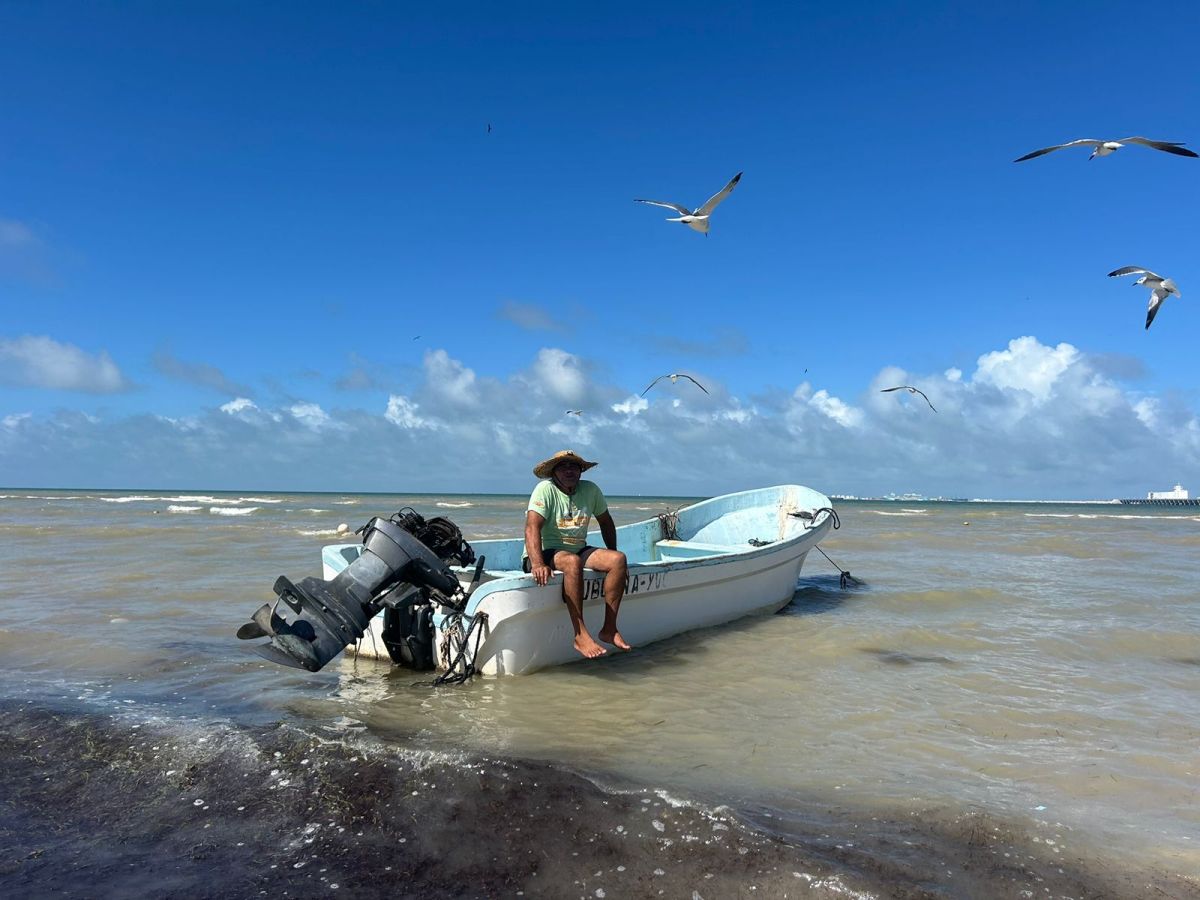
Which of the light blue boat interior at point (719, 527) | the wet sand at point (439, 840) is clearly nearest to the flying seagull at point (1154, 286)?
the light blue boat interior at point (719, 527)

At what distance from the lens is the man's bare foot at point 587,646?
19.9 feet

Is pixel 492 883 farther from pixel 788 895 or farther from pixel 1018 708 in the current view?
pixel 1018 708

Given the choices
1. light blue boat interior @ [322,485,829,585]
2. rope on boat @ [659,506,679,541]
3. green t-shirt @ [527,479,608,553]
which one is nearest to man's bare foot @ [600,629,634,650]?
green t-shirt @ [527,479,608,553]

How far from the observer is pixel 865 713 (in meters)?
5.38

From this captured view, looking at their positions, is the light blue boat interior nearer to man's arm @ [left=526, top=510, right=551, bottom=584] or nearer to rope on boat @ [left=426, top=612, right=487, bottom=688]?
man's arm @ [left=526, top=510, right=551, bottom=584]

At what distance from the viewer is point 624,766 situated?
418cm

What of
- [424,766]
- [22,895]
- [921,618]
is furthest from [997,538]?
[22,895]

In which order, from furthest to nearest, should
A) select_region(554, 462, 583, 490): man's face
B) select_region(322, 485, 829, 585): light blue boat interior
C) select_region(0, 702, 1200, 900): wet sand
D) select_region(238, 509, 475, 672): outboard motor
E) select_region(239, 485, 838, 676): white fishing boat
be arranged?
select_region(322, 485, 829, 585): light blue boat interior, select_region(554, 462, 583, 490): man's face, select_region(239, 485, 838, 676): white fishing boat, select_region(238, 509, 475, 672): outboard motor, select_region(0, 702, 1200, 900): wet sand

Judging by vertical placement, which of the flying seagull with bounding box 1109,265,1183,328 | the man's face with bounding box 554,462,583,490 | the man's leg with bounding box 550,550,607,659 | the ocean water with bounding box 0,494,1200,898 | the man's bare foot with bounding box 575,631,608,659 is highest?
the flying seagull with bounding box 1109,265,1183,328

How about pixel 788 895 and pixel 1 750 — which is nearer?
pixel 788 895

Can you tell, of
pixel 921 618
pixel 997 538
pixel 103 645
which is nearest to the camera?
pixel 103 645

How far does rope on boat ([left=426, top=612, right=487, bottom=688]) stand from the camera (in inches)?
228

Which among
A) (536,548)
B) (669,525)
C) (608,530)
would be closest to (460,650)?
(536,548)

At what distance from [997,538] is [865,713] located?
2042cm
